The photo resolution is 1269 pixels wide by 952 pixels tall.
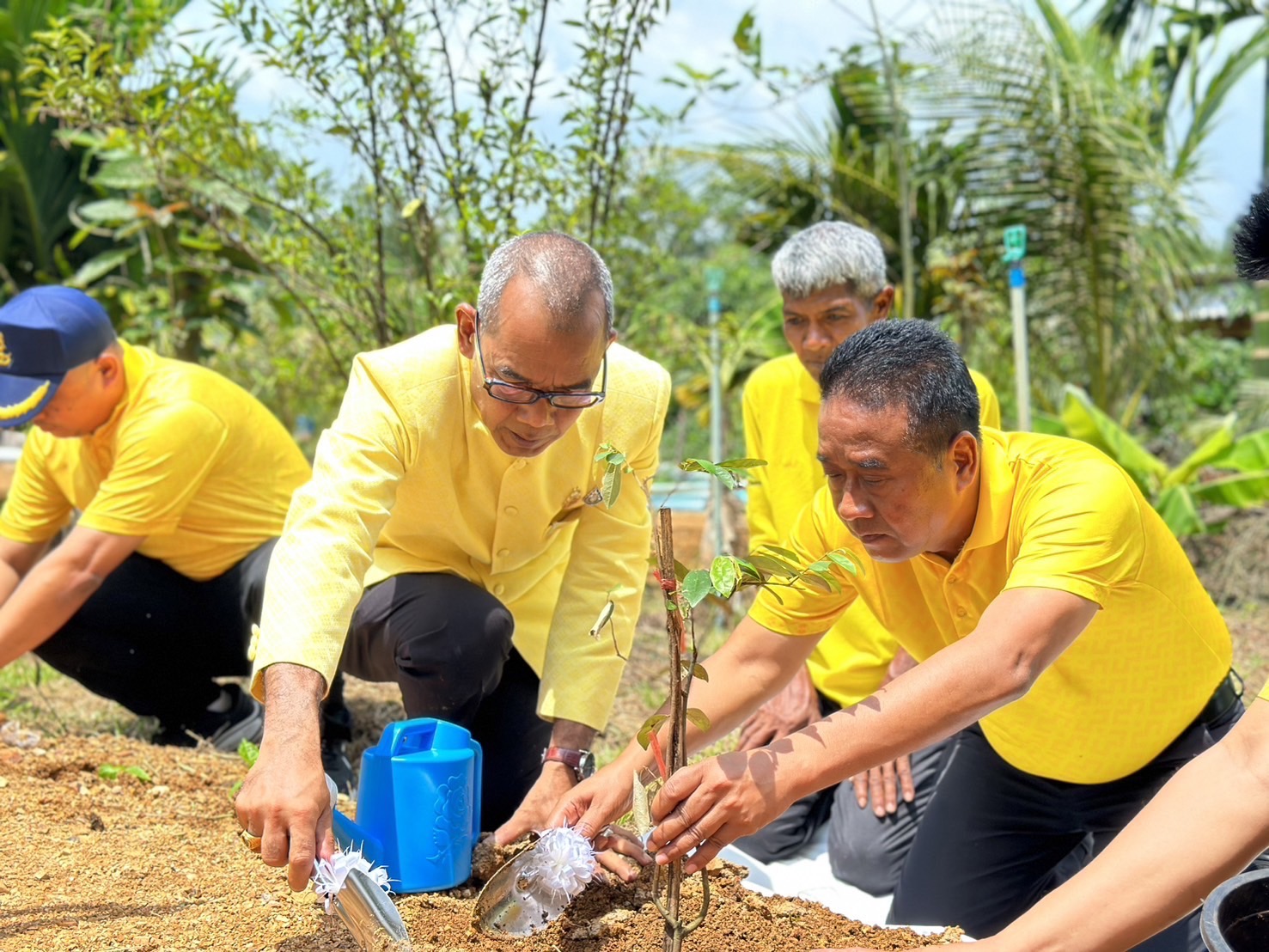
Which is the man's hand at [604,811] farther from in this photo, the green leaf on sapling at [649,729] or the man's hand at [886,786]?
the man's hand at [886,786]

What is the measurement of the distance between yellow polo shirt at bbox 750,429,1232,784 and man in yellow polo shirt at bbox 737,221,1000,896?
778mm

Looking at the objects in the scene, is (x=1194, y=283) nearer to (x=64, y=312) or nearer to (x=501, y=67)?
(x=501, y=67)

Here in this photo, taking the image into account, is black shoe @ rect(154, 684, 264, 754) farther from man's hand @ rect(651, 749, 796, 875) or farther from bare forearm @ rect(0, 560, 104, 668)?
man's hand @ rect(651, 749, 796, 875)

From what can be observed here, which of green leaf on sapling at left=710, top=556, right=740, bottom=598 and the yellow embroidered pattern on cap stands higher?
green leaf on sapling at left=710, top=556, right=740, bottom=598

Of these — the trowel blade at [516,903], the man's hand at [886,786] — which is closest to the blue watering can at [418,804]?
the trowel blade at [516,903]

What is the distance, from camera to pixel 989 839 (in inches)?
114

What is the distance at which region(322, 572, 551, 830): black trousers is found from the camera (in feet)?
9.72

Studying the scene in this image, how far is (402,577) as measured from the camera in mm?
3090

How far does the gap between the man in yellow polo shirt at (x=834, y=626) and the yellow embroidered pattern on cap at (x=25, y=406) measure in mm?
2030

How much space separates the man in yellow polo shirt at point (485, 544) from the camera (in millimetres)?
2229

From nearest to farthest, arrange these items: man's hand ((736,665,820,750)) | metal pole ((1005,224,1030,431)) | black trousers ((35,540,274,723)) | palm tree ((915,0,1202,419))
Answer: man's hand ((736,665,820,750)), black trousers ((35,540,274,723)), metal pole ((1005,224,1030,431)), palm tree ((915,0,1202,419))

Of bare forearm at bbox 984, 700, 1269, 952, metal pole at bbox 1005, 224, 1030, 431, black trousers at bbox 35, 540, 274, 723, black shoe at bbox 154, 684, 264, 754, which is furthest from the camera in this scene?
metal pole at bbox 1005, 224, 1030, 431

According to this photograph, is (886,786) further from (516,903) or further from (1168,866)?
(1168,866)

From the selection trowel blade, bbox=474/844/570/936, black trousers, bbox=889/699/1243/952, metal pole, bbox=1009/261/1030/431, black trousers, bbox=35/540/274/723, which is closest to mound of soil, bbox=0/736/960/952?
trowel blade, bbox=474/844/570/936
